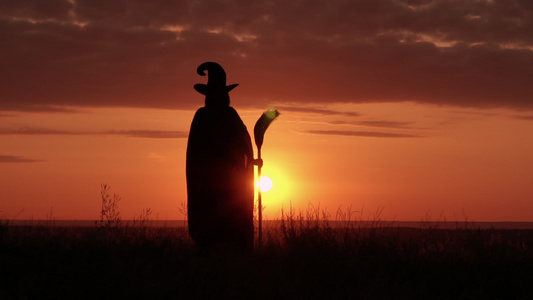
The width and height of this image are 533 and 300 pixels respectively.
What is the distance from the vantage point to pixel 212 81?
35.8 ft

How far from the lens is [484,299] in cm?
891

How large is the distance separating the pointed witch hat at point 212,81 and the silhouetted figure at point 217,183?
240 millimetres

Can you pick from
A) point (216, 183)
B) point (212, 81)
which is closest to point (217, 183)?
point (216, 183)

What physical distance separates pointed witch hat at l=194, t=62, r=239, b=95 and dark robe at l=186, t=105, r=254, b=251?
0.34m

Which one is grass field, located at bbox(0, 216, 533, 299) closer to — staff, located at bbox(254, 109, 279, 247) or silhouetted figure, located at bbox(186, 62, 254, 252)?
silhouetted figure, located at bbox(186, 62, 254, 252)

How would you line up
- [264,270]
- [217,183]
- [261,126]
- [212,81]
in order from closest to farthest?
1. [264,270]
2. [217,183]
3. [212,81]
4. [261,126]

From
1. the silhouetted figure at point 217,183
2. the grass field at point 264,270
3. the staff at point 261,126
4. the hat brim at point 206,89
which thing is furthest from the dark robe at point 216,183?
the staff at point 261,126

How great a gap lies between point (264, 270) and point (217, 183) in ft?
5.84

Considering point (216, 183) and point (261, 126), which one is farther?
point (261, 126)

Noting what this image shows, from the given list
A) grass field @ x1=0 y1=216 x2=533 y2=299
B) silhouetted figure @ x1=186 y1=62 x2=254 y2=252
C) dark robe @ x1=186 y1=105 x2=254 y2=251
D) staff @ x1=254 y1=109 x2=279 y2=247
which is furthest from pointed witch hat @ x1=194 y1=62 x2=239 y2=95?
grass field @ x1=0 y1=216 x2=533 y2=299

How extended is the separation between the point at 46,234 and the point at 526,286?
8.17 meters

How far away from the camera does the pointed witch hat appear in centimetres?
1088

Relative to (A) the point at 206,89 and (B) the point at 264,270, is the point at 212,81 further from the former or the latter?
(B) the point at 264,270

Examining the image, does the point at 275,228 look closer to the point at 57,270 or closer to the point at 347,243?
the point at 347,243
